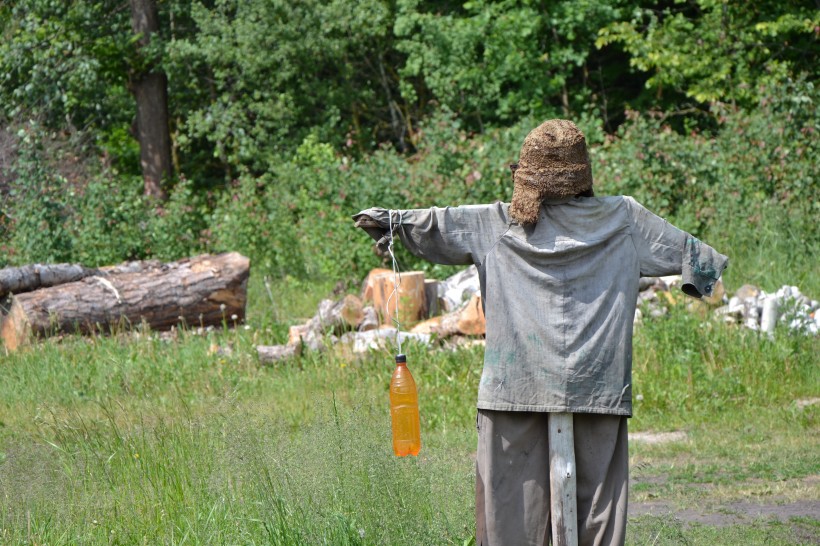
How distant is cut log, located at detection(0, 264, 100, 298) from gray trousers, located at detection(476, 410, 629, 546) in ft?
25.7

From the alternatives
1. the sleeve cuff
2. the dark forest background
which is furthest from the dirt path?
the dark forest background

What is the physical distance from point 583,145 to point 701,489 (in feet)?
10.8

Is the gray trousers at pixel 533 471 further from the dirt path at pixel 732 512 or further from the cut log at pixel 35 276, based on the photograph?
the cut log at pixel 35 276

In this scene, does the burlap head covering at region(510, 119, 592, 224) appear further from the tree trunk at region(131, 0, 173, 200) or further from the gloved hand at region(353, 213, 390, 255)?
the tree trunk at region(131, 0, 173, 200)

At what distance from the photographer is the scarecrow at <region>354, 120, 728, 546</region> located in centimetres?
403

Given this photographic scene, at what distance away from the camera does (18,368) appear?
30.5 feet

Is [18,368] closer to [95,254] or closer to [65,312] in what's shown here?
[65,312]

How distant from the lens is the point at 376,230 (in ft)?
13.7

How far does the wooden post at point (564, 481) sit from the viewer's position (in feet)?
13.2

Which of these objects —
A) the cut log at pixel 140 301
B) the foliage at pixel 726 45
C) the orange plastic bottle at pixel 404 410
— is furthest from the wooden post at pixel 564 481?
the foliage at pixel 726 45

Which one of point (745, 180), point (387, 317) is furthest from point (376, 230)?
point (745, 180)

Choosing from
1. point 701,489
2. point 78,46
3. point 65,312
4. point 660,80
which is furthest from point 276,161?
point 701,489

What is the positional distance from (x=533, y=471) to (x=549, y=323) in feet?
1.92

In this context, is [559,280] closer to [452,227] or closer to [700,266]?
[452,227]
